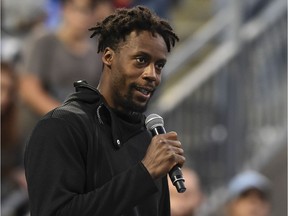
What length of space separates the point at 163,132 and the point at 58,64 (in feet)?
11.2

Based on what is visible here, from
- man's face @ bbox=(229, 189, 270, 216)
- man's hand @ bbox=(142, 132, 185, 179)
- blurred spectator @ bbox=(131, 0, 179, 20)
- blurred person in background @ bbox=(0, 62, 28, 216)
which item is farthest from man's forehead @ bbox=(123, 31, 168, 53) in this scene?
blurred spectator @ bbox=(131, 0, 179, 20)

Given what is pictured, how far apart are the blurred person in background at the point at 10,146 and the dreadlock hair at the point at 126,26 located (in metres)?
3.01

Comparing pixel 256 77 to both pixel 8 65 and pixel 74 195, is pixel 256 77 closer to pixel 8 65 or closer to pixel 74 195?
pixel 8 65

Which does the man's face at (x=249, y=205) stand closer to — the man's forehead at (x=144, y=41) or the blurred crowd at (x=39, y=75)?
the blurred crowd at (x=39, y=75)

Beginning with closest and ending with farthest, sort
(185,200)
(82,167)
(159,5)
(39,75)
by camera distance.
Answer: (82,167) < (185,200) < (39,75) < (159,5)

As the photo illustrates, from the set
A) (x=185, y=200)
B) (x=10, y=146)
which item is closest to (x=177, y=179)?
(x=185, y=200)

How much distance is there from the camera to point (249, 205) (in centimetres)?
676

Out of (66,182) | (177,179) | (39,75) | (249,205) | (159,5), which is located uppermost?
(159,5)

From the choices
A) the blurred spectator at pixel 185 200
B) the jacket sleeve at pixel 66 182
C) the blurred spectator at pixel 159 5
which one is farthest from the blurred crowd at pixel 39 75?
the jacket sleeve at pixel 66 182

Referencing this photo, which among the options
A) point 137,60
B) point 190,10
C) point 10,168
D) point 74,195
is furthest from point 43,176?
point 190,10

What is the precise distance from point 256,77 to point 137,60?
Answer: 4662 mm

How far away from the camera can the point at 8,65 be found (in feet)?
21.8

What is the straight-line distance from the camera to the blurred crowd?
6461 millimetres

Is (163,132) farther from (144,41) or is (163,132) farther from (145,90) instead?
(144,41)
